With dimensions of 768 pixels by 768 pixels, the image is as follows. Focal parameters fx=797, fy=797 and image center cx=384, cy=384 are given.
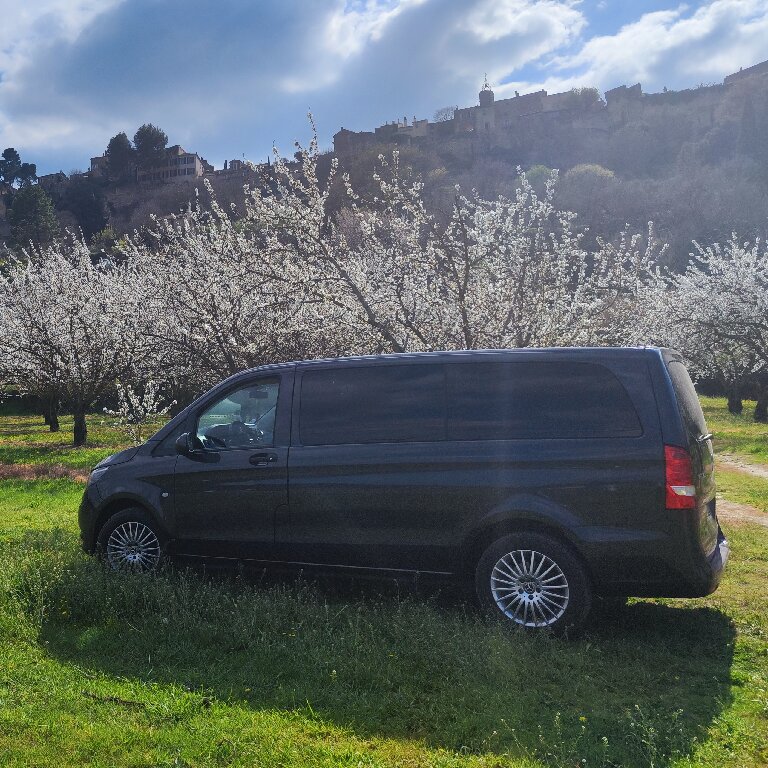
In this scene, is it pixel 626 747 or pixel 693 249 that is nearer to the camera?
pixel 626 747

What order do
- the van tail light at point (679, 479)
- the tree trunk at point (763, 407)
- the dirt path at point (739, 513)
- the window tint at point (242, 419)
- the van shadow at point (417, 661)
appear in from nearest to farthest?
the van shadow at point (417, 661)
the van tail light at point (679, 479)
the window tint at point (242, 419)
the dirt path at point (739, 513)
the tree trunk at point (763, 407)

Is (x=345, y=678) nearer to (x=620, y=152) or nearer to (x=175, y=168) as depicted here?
(x=620, y=152)

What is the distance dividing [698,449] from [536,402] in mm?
1194

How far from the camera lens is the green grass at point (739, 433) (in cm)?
2072

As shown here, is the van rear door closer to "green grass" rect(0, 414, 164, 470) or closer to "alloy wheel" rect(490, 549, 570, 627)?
"alloy wheel" rect(490, 549, 570, 627)

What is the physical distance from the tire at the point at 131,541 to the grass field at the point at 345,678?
0.24 m

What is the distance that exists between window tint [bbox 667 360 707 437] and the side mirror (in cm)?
396

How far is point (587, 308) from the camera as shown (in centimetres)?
1395

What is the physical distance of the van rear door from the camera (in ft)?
18.4

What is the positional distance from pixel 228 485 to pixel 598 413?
124 inches

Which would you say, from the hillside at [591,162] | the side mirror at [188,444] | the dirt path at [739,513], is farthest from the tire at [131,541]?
the hillside at [591,162]

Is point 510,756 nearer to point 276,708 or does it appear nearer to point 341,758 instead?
point 341,758

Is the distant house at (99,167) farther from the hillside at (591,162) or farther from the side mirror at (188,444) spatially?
the side mirror at (188,444)

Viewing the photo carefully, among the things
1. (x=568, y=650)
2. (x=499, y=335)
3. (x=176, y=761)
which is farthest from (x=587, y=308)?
(x=176, y=761)
